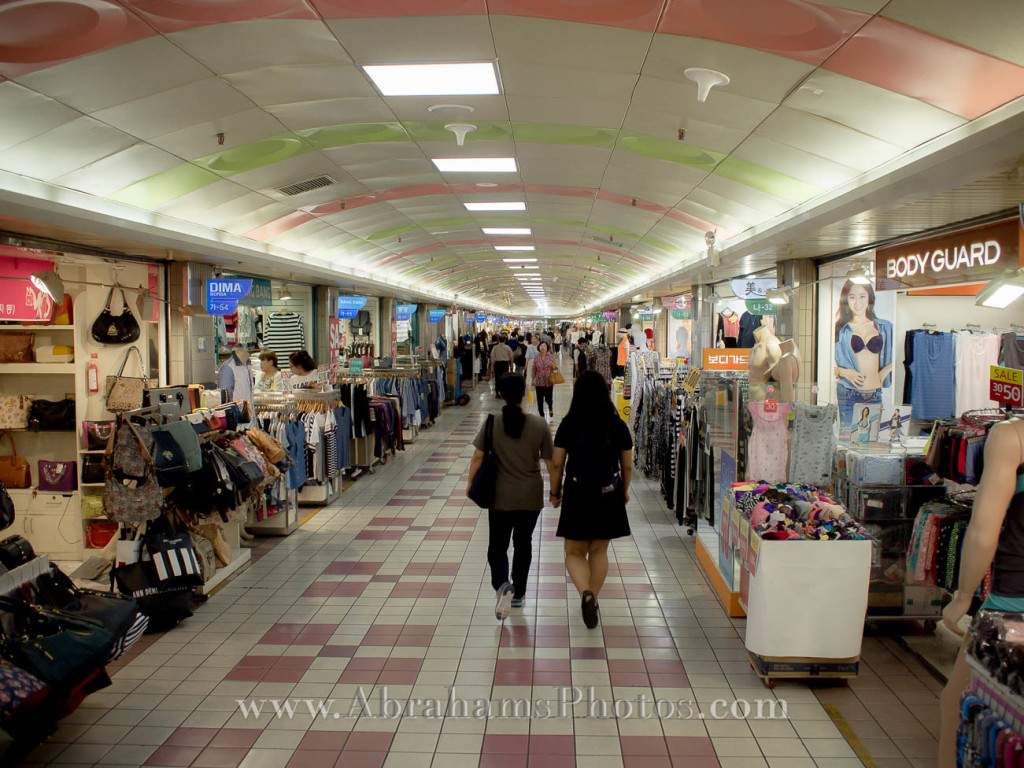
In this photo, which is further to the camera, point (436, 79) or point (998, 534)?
point (436, 79)

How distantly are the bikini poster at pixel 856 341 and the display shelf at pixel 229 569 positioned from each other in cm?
648

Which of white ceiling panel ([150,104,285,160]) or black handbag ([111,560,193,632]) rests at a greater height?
white ceiling panel ([150,104,285,160])

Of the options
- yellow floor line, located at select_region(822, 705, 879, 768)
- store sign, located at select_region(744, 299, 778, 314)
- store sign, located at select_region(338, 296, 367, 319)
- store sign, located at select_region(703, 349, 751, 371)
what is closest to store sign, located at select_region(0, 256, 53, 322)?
yellow floor line, located at select_region(822, 705, 879, 768)

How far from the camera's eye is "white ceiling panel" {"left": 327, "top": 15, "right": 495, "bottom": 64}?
4043 millimetres

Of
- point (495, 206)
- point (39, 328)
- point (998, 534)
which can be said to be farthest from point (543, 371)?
point (998, 534)

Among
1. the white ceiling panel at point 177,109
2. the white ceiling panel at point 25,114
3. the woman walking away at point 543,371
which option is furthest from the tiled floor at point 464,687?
the woman walking away at point 543,371

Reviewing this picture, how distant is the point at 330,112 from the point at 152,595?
3.74m

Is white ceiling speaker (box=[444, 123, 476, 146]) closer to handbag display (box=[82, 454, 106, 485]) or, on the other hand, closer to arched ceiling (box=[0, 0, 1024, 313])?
arched ceiling (box=[0, 0, 1024, 313])

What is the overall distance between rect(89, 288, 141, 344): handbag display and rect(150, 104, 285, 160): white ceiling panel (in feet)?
6.15

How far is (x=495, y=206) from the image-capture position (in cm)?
1066

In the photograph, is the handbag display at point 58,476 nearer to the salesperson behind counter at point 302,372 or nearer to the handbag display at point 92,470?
the handbag display at point 92,470

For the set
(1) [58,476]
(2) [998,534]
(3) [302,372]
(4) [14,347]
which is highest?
(4) [14,347]

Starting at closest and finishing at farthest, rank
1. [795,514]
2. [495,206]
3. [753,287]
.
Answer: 1. [795,514]
2. [753,287]
3. [495,206]

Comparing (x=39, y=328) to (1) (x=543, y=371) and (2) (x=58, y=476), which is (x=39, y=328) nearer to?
(2) (x=58, y=476)
